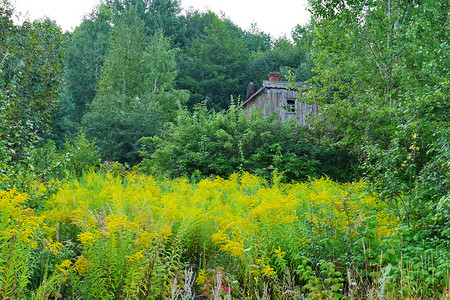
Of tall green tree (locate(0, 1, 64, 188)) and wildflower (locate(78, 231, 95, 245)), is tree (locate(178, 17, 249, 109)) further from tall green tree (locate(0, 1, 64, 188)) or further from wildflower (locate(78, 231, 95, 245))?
wildflower (locate(78, 231, 95, 245))

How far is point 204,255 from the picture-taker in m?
3.62

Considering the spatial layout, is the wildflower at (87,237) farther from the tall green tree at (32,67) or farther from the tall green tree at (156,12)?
the tall green tree at (156,12)

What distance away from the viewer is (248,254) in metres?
3.28

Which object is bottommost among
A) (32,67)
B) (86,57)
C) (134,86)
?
(32,67)

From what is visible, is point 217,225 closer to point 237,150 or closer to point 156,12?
point 237,150

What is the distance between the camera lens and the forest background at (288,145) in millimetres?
3227

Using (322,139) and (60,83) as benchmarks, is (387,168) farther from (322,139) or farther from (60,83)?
(60,83)

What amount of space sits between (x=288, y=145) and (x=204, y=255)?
8.26 m

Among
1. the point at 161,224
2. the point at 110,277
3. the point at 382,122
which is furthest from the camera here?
the point at 382,122

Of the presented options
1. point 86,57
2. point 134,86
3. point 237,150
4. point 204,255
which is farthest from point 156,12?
point 204,255

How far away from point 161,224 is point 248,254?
843mm

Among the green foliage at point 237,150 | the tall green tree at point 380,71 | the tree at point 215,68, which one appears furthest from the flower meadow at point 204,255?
the tree at point 215,68

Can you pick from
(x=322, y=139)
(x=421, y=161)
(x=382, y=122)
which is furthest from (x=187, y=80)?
(x=421, y=161)

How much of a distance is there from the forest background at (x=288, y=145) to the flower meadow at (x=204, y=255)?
0.12 ft
